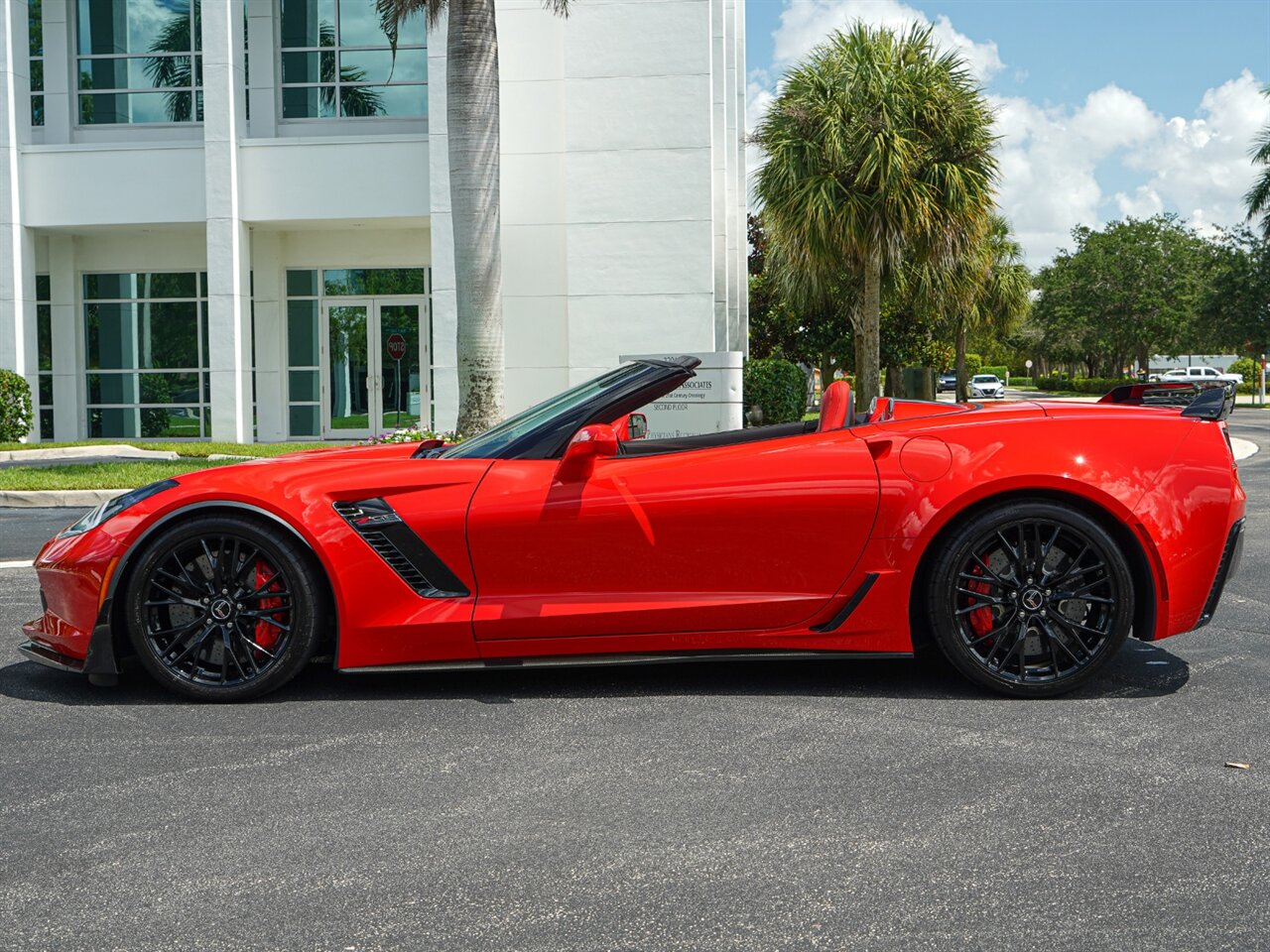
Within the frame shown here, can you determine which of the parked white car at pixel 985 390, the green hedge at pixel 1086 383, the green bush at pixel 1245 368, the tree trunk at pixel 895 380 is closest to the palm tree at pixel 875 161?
the tree trunk at pixel 895 380

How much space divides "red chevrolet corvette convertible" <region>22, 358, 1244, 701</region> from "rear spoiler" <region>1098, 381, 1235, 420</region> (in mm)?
239

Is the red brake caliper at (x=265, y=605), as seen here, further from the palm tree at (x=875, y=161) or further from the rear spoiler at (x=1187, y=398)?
the palm tree at (x=875, y=161)

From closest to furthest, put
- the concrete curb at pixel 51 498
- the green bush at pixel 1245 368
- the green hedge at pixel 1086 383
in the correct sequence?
the concrete curb at pixel 51 498
the green hedge at pixel 1086 383
the green bush at pixel 1245 368

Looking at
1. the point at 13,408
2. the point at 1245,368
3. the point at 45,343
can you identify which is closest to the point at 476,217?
the point at 13,408

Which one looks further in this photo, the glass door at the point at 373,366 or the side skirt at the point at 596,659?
the glass door at the point at 373,366

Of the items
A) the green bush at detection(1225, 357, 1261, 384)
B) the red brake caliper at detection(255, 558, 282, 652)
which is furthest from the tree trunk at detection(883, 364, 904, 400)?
the green bush at detection(1225, 357, 1261, 384)

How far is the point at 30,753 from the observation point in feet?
13.8

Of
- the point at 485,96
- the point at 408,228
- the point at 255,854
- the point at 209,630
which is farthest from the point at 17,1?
the point at 255,854

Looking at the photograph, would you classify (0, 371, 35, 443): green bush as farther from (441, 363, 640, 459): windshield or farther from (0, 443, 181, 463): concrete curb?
(441, 363, 640, 459): windshield

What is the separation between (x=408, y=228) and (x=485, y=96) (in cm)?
882

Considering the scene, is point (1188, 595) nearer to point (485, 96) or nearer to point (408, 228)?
point (485, 96)

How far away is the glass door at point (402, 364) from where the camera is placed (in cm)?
2497

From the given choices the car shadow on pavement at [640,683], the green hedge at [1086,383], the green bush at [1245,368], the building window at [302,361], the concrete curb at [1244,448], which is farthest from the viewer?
the green bush at [1245,368]

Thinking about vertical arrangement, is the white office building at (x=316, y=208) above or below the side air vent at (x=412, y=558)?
above
